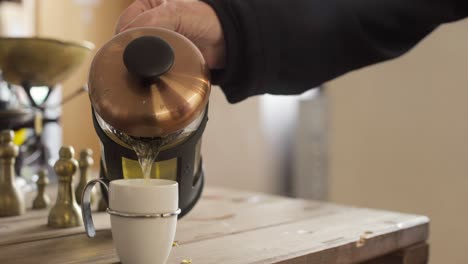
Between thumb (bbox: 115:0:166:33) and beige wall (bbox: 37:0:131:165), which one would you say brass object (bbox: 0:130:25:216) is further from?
beige wall (bbox: 37:0:131:165)

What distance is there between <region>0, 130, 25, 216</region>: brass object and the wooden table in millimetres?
25

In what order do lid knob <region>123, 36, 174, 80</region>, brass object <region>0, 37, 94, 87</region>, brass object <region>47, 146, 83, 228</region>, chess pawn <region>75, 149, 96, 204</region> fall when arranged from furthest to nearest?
brass object <region>0, 37, 94, 87</region> < chess pawn <region>75, 149, 96, 204</region> < brass object <region>47, 146, 83, 228</region> < lid knob <region>123, 36, 174, 80</region>

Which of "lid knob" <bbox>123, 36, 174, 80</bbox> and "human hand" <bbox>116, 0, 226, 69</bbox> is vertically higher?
"human hand" <bbox>116, 0, 226, 69</bbox>

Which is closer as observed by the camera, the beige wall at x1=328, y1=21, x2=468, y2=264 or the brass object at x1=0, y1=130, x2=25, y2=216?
the brass object at x1=0, y1=130, x2=25, y2=216

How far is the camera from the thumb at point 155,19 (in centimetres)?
72

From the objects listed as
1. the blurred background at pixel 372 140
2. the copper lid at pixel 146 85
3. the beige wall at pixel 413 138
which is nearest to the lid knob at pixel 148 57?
the copper lid at pixel 146 85

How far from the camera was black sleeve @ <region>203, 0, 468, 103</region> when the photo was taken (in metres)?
0.79

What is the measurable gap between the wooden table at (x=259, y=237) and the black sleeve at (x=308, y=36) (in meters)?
0.20

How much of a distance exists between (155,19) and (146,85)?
0.46ft

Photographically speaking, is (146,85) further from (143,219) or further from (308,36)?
(308,36)

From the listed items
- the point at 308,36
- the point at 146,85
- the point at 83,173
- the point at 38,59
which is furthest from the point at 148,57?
the point at 38,59

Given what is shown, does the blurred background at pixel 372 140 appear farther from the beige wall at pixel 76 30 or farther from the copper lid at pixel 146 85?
Result: the copper lid at pixel 146 85

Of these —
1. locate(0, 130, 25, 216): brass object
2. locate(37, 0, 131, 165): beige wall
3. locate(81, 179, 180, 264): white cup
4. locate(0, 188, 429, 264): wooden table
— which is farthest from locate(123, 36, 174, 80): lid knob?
locate(37, 0, 131, 165): beige wall

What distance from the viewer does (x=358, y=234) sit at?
2.83ft
